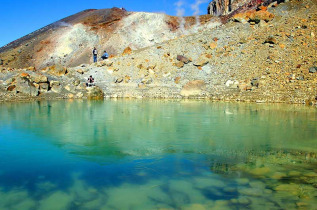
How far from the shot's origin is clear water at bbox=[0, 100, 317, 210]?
4.26m

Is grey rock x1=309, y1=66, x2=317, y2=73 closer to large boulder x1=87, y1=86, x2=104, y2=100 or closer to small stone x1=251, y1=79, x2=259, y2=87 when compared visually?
small stone x1=251, y1=79, x2=259, y2=87

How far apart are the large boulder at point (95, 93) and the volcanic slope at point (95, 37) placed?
48.9ft

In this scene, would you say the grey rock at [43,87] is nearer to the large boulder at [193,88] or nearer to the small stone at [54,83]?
the small stone at [54,83]

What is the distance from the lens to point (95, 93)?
22891 mm

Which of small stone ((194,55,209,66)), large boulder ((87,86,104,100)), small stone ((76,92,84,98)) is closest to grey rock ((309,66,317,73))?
small stone ((194,55,209,66))

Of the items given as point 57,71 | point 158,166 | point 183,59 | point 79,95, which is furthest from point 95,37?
point 158,166

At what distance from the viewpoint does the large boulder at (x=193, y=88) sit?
74.0 feet

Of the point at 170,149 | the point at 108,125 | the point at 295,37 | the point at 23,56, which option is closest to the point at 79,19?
the point at 23,56

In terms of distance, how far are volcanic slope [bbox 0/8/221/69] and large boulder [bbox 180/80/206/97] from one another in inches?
664

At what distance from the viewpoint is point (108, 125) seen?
10320mm

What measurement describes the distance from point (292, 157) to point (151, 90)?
17906 millimetres

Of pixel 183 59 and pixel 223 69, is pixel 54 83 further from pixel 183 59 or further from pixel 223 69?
pixel 223 69

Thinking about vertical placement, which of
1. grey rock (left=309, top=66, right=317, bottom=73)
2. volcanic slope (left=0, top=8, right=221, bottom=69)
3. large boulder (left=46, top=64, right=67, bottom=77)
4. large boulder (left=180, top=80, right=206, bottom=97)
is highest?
volcanic slope (left=0, top=8, right=221, bottom=69)

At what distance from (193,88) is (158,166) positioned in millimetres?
17617
